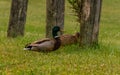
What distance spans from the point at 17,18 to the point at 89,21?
763 centimetres

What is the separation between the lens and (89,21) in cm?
1434

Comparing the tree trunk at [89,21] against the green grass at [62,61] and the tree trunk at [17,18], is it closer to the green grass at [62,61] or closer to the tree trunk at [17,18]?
the green grass at [62,61]

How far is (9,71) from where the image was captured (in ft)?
31.3

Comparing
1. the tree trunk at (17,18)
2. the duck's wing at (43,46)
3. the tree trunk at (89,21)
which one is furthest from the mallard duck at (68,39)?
the tree trunk at (17,18)

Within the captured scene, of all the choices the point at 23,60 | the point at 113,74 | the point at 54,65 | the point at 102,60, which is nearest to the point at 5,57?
the point at 23,60

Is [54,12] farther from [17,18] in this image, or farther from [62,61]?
[62,61]

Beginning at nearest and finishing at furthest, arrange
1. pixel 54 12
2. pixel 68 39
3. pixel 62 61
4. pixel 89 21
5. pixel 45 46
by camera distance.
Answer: pixel 62 61 < pixel 45 46 < pixel 89 21 < pixel 68 39 < pixel 54 12

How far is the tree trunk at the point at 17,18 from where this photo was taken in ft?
68.9

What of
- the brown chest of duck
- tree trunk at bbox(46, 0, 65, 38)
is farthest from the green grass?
tree trunk at bbox(46, 0, 65, 38)

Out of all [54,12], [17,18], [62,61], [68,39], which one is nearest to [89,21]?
[68,39]

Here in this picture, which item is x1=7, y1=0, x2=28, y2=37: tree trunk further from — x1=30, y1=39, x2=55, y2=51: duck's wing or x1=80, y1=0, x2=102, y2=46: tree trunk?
x1=30, y1=39, x2=55, y2=51: duck's wing

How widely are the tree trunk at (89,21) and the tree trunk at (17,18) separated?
7073 mm

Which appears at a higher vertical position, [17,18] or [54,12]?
[54,12]

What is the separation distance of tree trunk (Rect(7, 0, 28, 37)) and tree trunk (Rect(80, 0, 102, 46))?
23.2 feet
